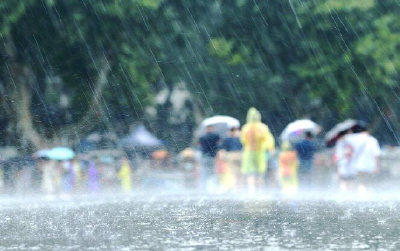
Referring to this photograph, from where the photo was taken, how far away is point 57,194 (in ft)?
67.2

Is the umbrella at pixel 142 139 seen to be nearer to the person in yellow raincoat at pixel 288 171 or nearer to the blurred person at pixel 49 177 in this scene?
the blurred person at pixel 49 177

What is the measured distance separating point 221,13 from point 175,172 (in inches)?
361

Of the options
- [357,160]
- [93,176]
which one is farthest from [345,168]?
[93,176]

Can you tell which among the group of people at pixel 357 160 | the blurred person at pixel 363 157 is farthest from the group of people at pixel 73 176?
the blurred person at pixel 363 157

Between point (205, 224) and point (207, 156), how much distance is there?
35.0 feet

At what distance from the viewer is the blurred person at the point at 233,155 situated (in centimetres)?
2102

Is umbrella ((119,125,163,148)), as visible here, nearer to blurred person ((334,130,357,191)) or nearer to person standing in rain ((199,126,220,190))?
person standing in rain ((199,126,220,190))

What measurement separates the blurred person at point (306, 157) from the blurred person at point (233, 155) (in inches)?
41.5

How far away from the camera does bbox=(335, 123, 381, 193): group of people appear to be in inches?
726

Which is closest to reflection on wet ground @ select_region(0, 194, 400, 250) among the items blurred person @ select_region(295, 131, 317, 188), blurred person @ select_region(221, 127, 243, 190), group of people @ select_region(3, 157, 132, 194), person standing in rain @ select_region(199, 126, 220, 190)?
blurred person @ select_region(221, 127, 243, 190)

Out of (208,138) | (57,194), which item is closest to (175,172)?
(208,138)

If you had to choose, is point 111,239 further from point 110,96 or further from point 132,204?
point 110,96

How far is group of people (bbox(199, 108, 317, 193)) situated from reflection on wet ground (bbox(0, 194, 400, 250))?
3718 millimetres

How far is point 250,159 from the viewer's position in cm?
2052
